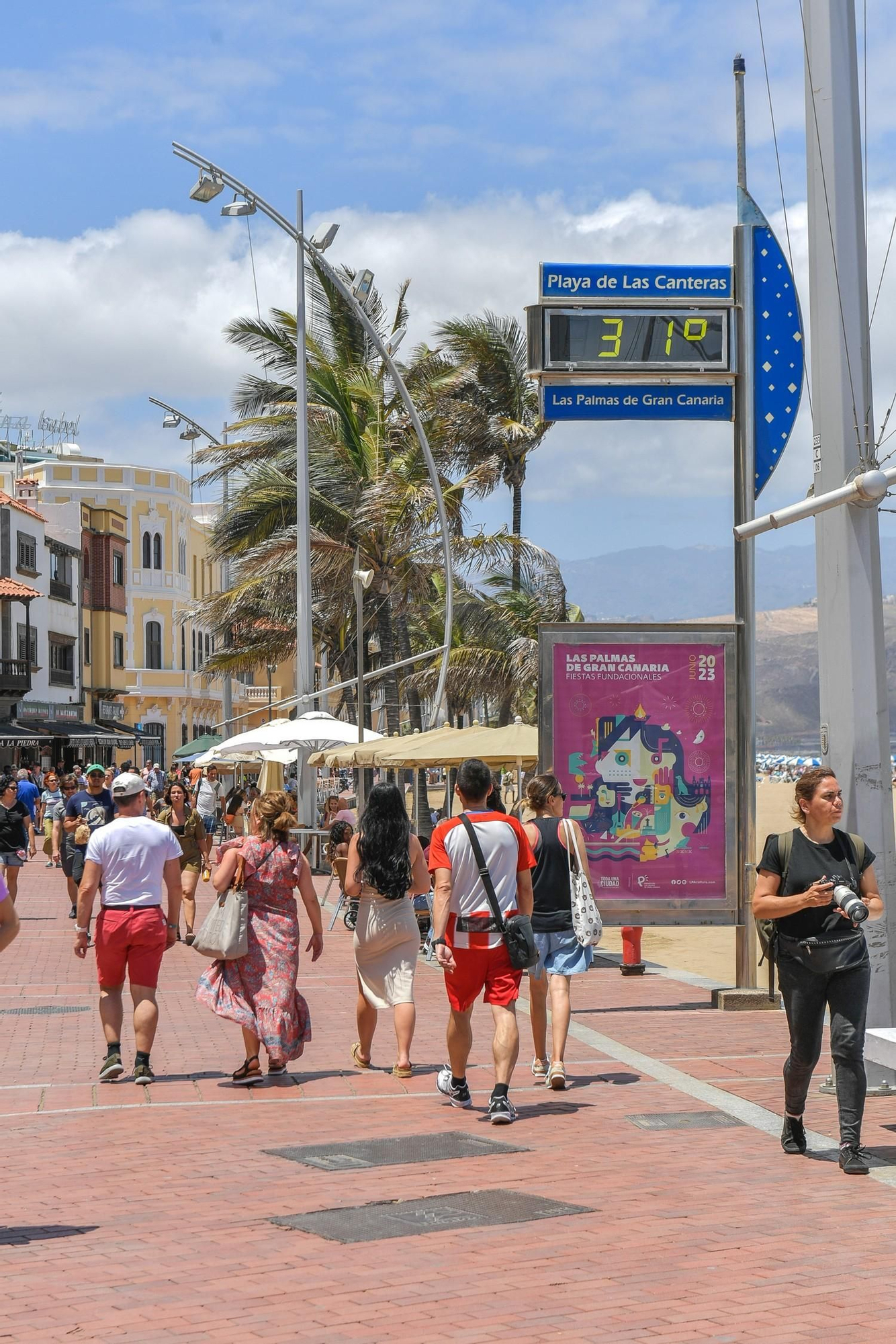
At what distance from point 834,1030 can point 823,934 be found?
0.41 meters

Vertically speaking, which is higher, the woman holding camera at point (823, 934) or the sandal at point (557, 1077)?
the woman holding camera at point (823, 934)

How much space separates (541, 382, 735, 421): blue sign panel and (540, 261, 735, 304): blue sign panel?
641mm

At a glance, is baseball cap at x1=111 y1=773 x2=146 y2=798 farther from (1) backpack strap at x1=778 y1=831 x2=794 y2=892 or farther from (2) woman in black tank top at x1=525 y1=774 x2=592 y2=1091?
(1) backpack strap at x1=778 y1=831 x2=794 y2=892

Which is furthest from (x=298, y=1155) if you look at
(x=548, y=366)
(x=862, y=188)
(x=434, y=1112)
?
(x=548, y=366)

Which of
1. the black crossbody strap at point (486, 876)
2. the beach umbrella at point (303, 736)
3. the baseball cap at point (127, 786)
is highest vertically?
the beach umbrella at point (303, 736)

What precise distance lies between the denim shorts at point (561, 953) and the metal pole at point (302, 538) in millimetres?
18714

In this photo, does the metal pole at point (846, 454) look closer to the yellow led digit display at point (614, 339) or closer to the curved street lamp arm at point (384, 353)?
the yellow led digit display at point (614, 339)

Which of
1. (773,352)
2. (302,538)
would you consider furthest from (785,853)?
(302,538)

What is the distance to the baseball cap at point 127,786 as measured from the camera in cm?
964

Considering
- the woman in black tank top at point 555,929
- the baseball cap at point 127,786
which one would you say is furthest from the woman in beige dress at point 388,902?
the baseball cap at point 127,786

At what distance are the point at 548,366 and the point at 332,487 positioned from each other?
21441mm

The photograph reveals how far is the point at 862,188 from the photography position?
9.44 metres

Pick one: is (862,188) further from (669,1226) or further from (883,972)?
(669,1226)

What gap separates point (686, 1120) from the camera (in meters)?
8.43
